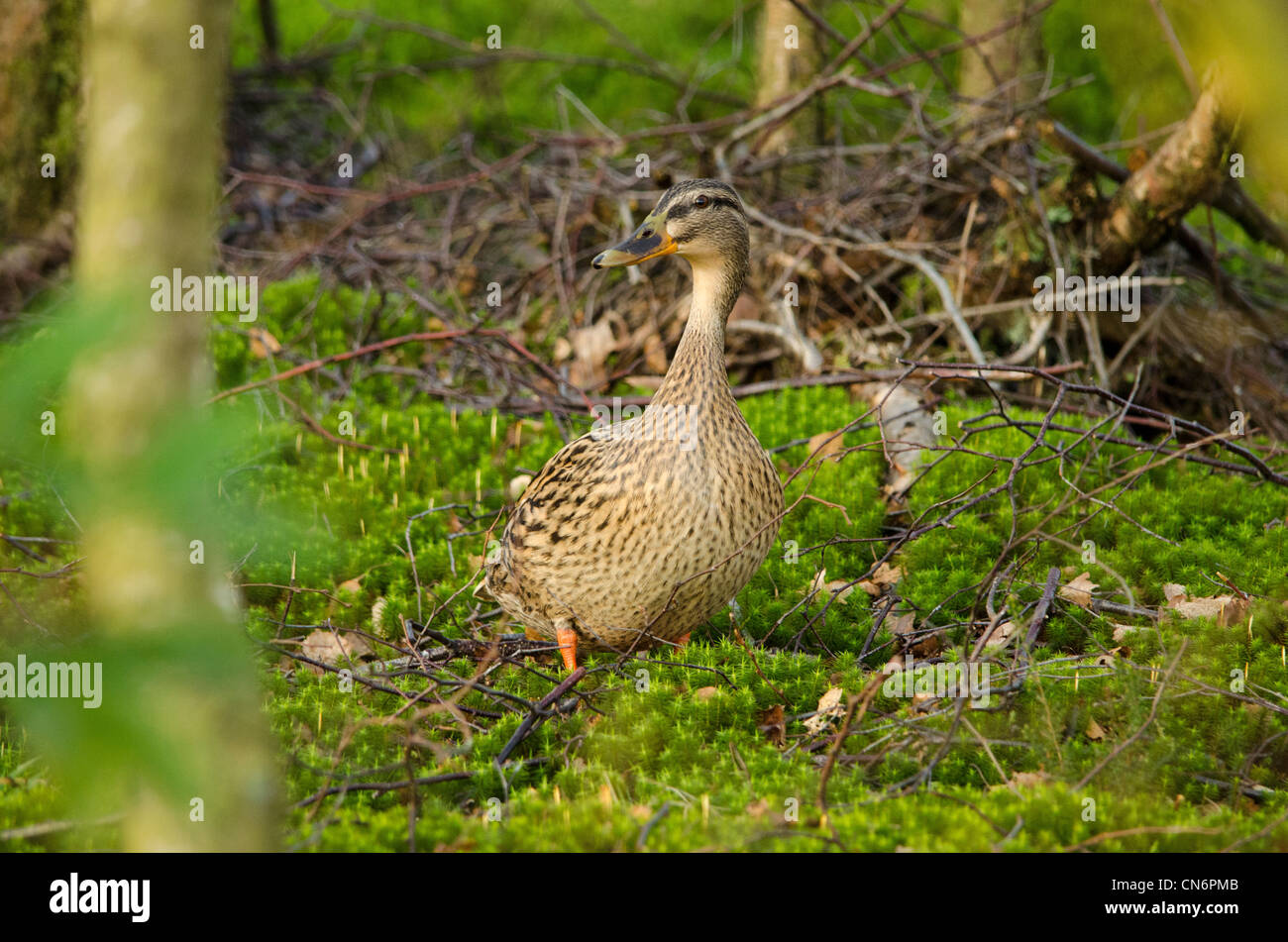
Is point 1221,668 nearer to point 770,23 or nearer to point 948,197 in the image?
point 948,197

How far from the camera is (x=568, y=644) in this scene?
16.5 feet

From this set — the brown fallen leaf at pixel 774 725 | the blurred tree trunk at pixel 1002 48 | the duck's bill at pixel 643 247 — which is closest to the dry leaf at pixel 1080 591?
the brown fallen leaf at pixel 774 725

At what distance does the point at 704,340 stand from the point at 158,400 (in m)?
3.43

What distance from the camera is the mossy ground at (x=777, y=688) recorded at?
3.62 meters

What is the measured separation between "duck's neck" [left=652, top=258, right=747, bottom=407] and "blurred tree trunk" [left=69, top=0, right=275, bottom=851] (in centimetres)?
305

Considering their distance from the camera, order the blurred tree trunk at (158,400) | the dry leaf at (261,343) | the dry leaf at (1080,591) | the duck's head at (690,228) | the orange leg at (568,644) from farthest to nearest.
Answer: the dry leaf at (261,343) → the dry leaf at (1080,591) → the duck's head at (690,228) → the orange leg at (568,644) → the blurred tree trunk at (158,400)

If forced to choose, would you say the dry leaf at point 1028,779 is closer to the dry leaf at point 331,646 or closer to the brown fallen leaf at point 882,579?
the brown fallen leaf at point 882,579

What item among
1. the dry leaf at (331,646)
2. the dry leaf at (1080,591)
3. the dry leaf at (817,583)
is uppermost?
the dry leaf at (817,583)

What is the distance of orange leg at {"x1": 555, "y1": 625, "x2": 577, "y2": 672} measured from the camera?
16.5ft

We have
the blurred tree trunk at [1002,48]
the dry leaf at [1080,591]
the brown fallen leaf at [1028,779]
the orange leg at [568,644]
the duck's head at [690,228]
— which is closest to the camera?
the brown fallen leaf at [1028,779]

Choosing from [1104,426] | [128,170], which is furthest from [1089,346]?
[128,170]

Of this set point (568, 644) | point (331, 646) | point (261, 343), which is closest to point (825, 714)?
point (568, 644)

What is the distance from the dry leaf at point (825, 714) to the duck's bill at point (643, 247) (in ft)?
6.77

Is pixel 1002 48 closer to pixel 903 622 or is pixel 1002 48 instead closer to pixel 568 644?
pixel 903 622
